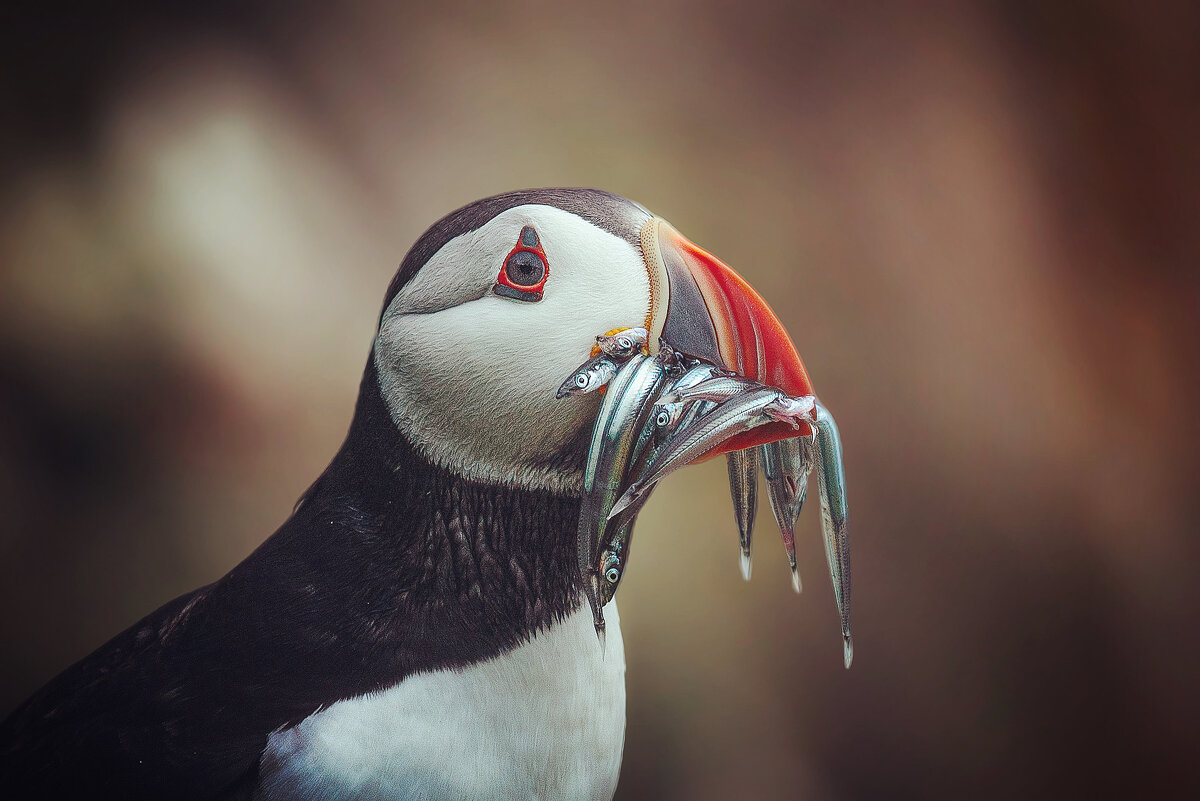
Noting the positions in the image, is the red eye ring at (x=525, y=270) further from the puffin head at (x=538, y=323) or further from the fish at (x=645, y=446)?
the fish at (x=645, y=446)

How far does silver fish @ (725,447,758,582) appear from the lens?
1192 millimetres

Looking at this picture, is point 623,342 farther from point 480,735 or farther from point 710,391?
point 480,735

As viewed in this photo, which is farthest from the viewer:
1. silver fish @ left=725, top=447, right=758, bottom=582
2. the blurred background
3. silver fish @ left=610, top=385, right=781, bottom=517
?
the blurred background

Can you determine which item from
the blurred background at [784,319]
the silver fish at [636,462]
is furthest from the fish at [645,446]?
the blurred background at [784,319]

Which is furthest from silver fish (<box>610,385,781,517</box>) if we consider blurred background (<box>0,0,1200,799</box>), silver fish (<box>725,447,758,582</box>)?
blurred background (<box>0,0,1200,799</box>)

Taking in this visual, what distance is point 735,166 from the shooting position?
2.04m

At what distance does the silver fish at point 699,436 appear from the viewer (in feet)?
3.09

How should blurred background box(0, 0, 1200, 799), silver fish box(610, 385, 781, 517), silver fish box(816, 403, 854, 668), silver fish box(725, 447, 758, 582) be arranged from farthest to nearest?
blurred background box(0, 0, 1200, 799)
silver fish box(725, 447, 758, 582)
silver fish box(816, 403, 854, 668)
silver fish box(610, 385, 781, 517)

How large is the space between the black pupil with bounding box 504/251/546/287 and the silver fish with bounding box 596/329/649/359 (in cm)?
11

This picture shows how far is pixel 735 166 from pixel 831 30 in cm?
38

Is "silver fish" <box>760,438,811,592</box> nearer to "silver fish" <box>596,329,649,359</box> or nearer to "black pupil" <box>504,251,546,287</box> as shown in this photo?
"silver fish" <box>596,329,649,359</box>

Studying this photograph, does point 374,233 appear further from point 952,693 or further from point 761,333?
point 952,693

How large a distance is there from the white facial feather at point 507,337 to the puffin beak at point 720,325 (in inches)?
1.1

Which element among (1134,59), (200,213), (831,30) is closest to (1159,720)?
(1134,59)
